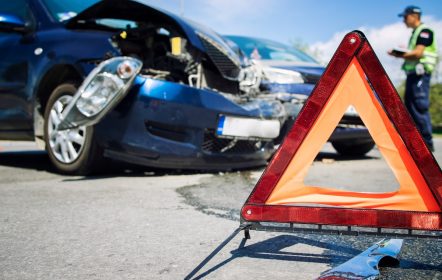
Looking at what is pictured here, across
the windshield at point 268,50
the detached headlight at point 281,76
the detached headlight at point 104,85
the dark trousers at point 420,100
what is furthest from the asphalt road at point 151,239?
the windshield at point 268,50

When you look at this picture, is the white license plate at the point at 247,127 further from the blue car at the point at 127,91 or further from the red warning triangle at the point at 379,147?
the red warning triangle at the point at 379,147

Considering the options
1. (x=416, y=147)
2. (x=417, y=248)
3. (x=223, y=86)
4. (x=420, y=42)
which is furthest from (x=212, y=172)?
(x=420, y=42)

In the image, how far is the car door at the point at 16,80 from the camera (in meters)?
4.51

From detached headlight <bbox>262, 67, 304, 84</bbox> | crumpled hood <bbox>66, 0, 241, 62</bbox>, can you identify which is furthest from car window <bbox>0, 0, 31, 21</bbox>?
detached headlight <bbox>262, 67, 304, 84</bbox>

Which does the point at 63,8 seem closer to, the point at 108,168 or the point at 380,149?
the point at 108,168

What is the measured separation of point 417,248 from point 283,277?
696 mm

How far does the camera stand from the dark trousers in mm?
6527

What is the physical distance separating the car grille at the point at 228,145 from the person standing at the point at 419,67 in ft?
9.42

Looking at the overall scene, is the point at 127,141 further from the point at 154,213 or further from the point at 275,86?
the point at 275,86

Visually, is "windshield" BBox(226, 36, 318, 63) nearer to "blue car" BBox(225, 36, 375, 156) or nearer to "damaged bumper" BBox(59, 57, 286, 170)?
"blue car" BBox(225, 36, 375, 156)

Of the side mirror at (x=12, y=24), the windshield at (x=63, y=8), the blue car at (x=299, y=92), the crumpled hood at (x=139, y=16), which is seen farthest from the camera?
the blue car at (x=299, y=92)

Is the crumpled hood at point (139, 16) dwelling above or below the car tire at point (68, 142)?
above

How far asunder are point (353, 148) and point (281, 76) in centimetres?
173

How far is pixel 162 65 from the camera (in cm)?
445
